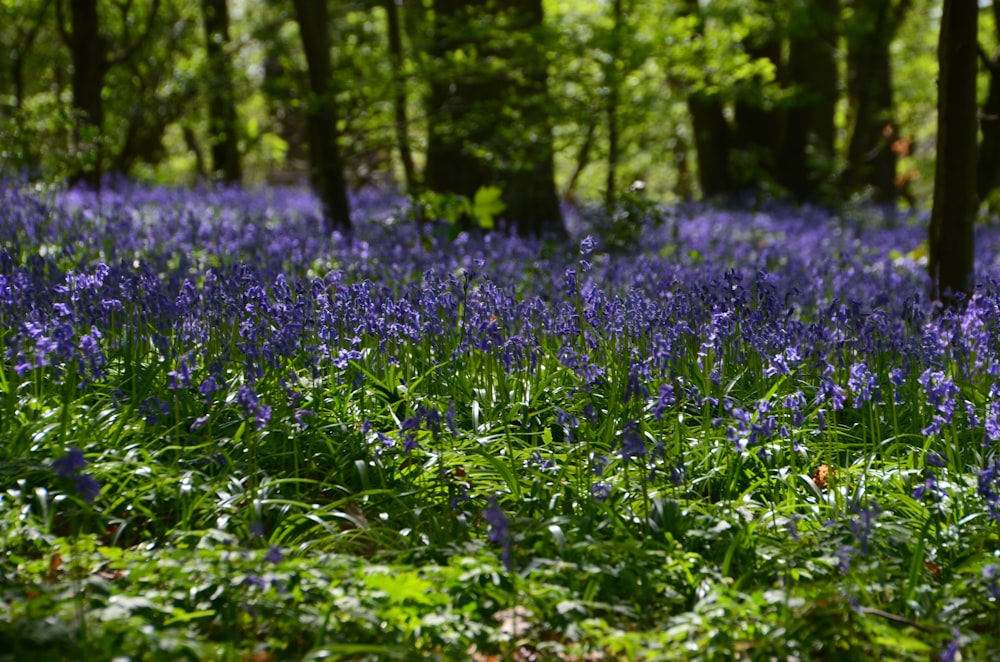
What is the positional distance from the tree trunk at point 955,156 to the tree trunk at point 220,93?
8.55 meters

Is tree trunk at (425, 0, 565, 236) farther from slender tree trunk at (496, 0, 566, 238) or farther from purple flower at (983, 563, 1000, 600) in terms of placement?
purple flower at (983, 563, 1000, 600)

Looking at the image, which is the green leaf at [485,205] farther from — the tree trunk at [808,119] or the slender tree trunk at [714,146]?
the slender tree trunk at [714,146]

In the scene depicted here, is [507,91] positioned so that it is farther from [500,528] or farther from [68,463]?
[68,463]

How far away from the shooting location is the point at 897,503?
403 cm

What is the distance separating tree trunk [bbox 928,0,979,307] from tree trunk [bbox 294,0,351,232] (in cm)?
534

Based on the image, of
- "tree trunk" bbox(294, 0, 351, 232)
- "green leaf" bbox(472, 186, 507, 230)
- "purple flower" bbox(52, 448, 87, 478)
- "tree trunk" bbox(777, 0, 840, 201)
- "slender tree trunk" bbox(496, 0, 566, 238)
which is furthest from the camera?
"tree trunk" bbox(777, 0, 840, 201)

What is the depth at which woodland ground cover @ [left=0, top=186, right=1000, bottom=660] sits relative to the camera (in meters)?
3.12

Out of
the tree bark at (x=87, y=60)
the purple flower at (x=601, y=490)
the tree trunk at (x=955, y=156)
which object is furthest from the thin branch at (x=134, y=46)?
the purple flower at (x=601, y=490)

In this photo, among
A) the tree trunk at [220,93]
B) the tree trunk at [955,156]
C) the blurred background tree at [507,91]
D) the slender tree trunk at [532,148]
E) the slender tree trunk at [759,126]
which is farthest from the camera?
the slender tree trunk at [759,126]

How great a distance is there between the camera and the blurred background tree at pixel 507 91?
33.2 feet

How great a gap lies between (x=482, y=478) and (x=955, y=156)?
14.5 feet

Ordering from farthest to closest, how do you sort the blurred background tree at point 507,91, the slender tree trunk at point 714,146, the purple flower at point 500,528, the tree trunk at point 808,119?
the slender tree trunk at point 714,146 → the tree trunk at point 808,119 → the blurred background tree at point 507,91 → the purple flower at point 500,528

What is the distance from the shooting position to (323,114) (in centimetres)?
1003

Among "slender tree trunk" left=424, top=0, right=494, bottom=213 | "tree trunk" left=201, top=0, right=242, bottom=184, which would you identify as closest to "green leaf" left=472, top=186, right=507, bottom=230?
"slender tree trunk" left=424, top=0, right=494, bottom=213
